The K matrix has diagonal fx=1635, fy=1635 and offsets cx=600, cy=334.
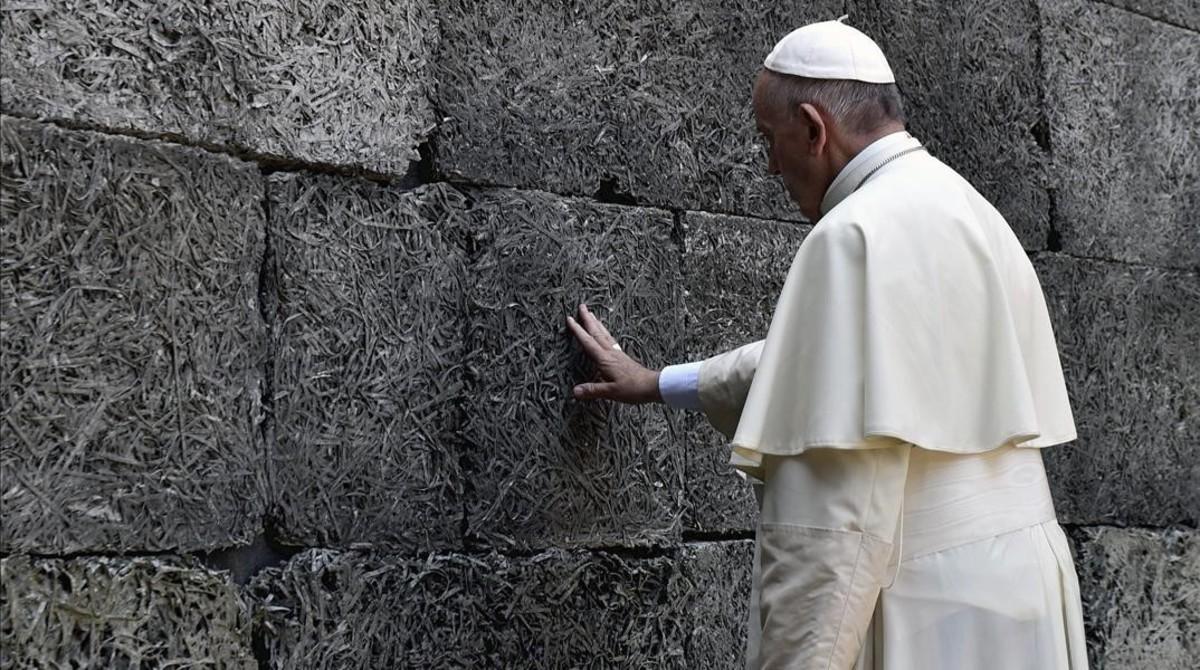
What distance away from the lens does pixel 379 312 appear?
10.9 feet

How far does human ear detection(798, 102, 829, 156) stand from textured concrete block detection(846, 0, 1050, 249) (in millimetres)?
1319

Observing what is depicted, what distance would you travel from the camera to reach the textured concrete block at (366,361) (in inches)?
125

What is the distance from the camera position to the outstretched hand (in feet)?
11.6

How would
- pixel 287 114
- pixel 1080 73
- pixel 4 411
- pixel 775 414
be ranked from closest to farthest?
pixel 4 411 → pixel 775 414 → pixel 287 114 → pixel 1080 73

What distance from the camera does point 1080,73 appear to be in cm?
512

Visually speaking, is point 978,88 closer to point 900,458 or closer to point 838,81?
point 838,81

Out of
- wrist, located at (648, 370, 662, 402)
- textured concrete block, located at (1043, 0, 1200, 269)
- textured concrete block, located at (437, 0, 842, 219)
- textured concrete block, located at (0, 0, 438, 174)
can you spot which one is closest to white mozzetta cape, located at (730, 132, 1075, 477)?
wrist, located at (648, 370, 662, 402)

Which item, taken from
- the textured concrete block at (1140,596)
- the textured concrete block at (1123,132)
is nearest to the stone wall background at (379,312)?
the textured concrete block at (1123,132)

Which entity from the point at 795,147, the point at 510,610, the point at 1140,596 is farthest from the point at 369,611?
the point at 1140,596

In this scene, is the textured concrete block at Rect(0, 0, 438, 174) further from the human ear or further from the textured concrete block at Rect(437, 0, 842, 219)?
the human ear

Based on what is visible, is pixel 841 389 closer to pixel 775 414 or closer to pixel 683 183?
pixel 775 414

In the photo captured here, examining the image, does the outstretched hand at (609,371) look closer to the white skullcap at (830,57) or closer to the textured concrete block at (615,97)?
the textured concrete block at (615,97)

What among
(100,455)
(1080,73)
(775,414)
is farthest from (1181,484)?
(100,455)

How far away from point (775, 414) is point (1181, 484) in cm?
283
